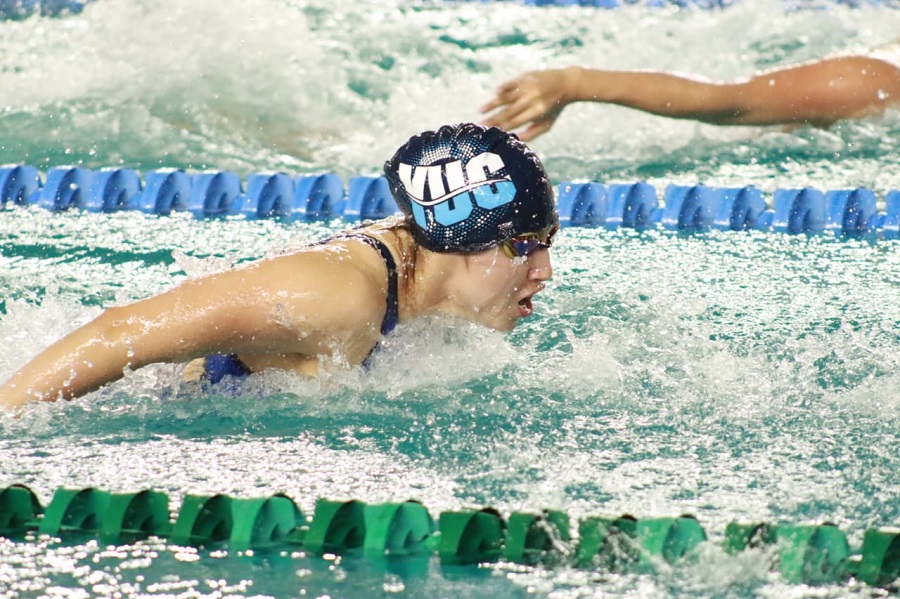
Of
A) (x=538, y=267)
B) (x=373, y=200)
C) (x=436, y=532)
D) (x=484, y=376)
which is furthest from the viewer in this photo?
(x=373, y=200)

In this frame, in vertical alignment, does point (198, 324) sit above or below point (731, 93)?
below

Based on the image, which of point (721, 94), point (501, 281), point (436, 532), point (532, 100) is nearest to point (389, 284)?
point (501, 281)

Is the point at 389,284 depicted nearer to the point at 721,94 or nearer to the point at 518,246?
the point at 518,246

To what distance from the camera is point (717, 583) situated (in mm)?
1776

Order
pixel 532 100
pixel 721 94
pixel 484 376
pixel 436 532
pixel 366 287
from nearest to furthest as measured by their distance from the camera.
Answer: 1. pixel 436 532
2. pixel 366 287
3. pixel 484 376
4. pixel 532 100
5. pixel 721 94

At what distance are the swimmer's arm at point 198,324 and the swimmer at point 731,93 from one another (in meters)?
1.25

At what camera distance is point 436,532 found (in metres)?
1.95

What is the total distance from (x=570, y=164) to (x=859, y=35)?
109 inches

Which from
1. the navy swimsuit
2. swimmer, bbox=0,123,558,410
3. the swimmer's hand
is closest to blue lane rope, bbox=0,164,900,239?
the swimmer's hand

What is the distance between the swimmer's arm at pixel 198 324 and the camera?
83.0 inches

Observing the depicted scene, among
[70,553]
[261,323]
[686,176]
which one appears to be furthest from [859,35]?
[70,553]

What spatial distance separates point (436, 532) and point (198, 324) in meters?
0.57

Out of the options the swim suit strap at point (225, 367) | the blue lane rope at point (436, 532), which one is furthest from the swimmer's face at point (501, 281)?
the blue lane rope at point (436, 532)

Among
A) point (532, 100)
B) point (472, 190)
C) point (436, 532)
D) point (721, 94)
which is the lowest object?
point (436, 532)
